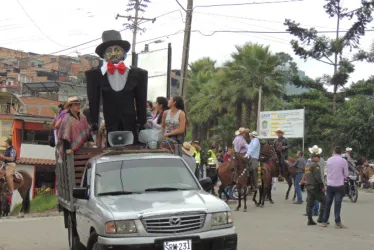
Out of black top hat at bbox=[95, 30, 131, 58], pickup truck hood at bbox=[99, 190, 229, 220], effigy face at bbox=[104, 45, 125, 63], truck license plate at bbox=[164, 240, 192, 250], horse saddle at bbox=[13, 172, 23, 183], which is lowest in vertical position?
horse saddle at bbox=[13, 172, 23, 183]

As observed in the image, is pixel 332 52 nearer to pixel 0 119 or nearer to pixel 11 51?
pixel 0 119

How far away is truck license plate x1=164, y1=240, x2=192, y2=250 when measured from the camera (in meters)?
6.82

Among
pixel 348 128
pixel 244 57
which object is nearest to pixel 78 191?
pixel 348 128

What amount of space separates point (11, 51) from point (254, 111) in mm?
72688

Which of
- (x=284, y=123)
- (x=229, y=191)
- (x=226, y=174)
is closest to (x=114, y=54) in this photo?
(x=226, y=174)

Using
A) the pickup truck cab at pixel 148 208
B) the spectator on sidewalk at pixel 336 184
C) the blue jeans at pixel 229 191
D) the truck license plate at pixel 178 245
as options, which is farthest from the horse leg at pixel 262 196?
the truck license plate at pixel 178 245

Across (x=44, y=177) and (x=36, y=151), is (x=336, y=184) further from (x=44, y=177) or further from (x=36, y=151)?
(x=44, y=177)

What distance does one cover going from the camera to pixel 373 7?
2477 cm

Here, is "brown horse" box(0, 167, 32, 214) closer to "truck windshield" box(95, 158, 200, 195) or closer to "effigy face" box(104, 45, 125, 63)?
"effigy face" box(104, 45, 125, 63)

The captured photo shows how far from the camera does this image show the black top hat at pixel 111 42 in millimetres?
10422

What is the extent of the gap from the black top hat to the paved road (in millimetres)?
3909

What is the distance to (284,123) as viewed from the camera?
3978cm

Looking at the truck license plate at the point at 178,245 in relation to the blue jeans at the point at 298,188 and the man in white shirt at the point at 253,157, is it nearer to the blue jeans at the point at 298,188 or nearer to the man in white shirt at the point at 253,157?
the man in white shirt at the point at 253,157

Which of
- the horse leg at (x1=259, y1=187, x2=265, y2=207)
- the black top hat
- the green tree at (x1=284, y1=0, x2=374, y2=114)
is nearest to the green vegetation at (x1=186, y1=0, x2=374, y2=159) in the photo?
the green tree at (x1=284, y1=0, x2=374, y2=114)
